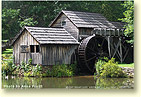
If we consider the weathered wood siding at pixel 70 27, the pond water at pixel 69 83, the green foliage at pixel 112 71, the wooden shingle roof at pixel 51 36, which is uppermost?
the weathered wood siding at pixel 70 27

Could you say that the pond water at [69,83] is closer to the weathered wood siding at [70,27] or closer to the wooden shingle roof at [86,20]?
the weathered wood siding at [70,27]

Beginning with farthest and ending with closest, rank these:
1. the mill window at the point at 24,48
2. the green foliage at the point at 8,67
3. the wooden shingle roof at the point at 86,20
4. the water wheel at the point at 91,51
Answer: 1. the wooden shingle roof at the point at 86,20
2. the water wheel at the point at 91,51
3. the green foliage at the point at 8,67
4. the mill window at the point at 24,48

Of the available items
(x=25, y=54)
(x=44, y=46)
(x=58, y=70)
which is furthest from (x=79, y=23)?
(x=25, y=54)

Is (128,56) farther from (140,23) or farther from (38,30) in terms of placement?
(140,23)

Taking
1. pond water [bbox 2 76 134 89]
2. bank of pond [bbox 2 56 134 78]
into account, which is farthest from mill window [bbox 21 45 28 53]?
pond water [bbox 2 76 134 89]

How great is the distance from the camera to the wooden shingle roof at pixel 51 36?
25.6 metres

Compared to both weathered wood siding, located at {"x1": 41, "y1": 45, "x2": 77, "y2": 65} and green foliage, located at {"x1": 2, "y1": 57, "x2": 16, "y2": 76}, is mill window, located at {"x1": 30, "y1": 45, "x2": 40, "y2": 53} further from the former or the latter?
green foliage, located at {"x1": 2, "y1": 57, "x2": 16, "y2": 76}

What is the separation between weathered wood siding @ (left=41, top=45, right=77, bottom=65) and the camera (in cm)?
2572

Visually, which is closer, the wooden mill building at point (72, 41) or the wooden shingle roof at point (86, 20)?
the wooden mill building at point (72, 41)

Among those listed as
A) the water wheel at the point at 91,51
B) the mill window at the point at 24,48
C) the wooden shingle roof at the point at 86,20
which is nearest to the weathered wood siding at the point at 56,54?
the water wheel at the point at 91,51

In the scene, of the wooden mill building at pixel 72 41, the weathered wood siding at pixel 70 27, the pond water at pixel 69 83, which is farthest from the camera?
the weathered wood siding at pixel 70 27

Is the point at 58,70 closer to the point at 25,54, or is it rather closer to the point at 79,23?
the point at 25,54

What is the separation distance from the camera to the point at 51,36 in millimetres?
26281

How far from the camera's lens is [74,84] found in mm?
21922
